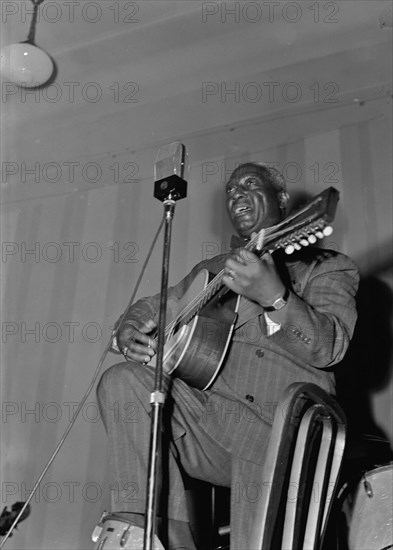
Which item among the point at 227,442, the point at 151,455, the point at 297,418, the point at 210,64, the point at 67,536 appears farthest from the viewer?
the point at 210,64

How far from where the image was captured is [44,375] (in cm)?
339

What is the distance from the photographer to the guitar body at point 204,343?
1722mm

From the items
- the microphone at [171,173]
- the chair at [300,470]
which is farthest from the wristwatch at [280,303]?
the microphone at [171,173]

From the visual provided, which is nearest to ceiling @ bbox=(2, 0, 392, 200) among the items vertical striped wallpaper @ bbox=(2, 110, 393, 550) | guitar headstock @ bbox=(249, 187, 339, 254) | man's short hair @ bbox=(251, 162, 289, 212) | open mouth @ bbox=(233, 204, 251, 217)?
vertical striped wallpaper @ bbox=(2, 110, 393, 550)

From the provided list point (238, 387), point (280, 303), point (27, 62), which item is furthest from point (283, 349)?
point (27, 62)

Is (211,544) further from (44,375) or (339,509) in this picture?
(44,375)

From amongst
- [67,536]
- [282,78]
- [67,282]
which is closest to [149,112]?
[282,78]

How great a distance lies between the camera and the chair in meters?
1.28

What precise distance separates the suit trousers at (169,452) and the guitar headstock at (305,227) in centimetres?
43

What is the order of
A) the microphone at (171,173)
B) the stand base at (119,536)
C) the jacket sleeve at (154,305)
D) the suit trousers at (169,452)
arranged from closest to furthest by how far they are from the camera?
the stand base at (119,536) < the suit trousers at (169,452) < the microphone at (171,173) < the jacket sleeve at (154,305)

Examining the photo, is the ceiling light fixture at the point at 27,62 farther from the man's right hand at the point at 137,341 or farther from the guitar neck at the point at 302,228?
the guitar neck at the point at 302,228

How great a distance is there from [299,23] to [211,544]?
2.39 m

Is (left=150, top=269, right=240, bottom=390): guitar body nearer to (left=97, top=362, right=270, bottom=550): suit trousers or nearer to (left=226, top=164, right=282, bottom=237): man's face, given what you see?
(left=97, top=362, right=270, bottom=550): suit trousers

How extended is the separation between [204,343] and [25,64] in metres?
2.06
